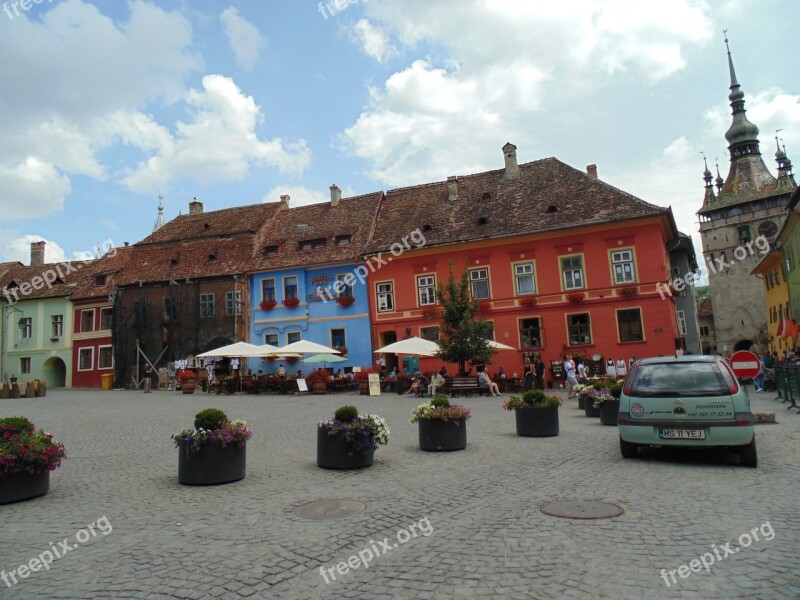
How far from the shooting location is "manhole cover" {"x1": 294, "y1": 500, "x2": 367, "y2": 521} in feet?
19.9

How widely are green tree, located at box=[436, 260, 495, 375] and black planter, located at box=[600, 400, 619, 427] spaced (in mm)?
10872

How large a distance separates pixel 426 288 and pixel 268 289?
10832 millimetres

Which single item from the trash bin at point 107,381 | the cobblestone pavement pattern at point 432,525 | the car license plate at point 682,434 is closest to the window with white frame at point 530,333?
the cobblestone pavement pattern at point 432,525

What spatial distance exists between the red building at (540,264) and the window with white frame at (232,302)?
9.06m

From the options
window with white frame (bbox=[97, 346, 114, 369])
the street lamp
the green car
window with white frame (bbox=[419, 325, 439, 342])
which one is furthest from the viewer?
the street lamp

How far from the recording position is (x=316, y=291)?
3503 centimetres

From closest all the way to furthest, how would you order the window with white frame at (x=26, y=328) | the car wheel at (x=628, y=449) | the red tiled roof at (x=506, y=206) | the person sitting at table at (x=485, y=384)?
the car wheel at (x=628, y=449) < the person sitting at table at (x=485, y=384) < the red tiled roof at (x=506, y=206) < the window with white frame at (x=26, y=328)

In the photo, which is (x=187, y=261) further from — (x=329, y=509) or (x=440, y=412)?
(x=329, y=509)

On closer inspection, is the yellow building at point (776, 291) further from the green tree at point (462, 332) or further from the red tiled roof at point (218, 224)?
the red tiled roof at point (218, 224)

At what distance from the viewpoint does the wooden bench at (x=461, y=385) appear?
2373cm

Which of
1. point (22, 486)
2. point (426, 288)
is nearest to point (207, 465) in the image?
point (22, 486)

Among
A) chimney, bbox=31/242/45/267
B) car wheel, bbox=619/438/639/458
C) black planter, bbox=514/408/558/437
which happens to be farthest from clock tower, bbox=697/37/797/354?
chimney, bbox=31/242/45/267

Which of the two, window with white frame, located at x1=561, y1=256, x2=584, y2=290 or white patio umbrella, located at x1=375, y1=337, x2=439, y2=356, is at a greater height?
window with white frame, located at x1=561, y1=256, x2=584, y2=290

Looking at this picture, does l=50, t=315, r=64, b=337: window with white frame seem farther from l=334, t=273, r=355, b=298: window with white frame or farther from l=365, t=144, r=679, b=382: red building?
l=365, t=144, r=679, b=382: red building
